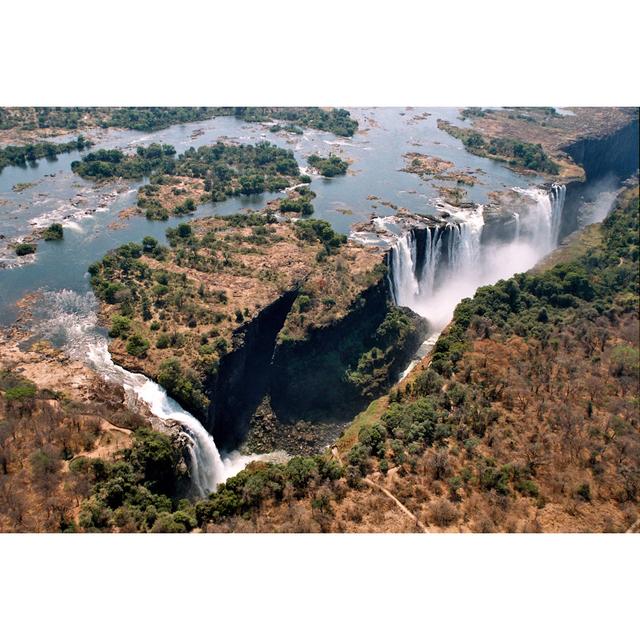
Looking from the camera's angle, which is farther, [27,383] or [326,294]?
[326,294]

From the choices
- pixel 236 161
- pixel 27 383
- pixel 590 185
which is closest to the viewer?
pixel 27 383

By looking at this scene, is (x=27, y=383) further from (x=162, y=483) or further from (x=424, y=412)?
(x=424, y=412)

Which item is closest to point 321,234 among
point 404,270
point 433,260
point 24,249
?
point 404,270

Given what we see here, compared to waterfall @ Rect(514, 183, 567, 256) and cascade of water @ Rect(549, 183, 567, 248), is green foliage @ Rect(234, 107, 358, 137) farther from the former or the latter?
cascade of water @ Rect(549, 183, 567, 248)

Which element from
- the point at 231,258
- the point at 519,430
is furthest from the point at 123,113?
the point at 519,430

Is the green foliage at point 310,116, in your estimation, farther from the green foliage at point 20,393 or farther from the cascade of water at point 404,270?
the green foliage at point 20,393

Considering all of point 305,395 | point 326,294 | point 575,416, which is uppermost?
point 326,294
